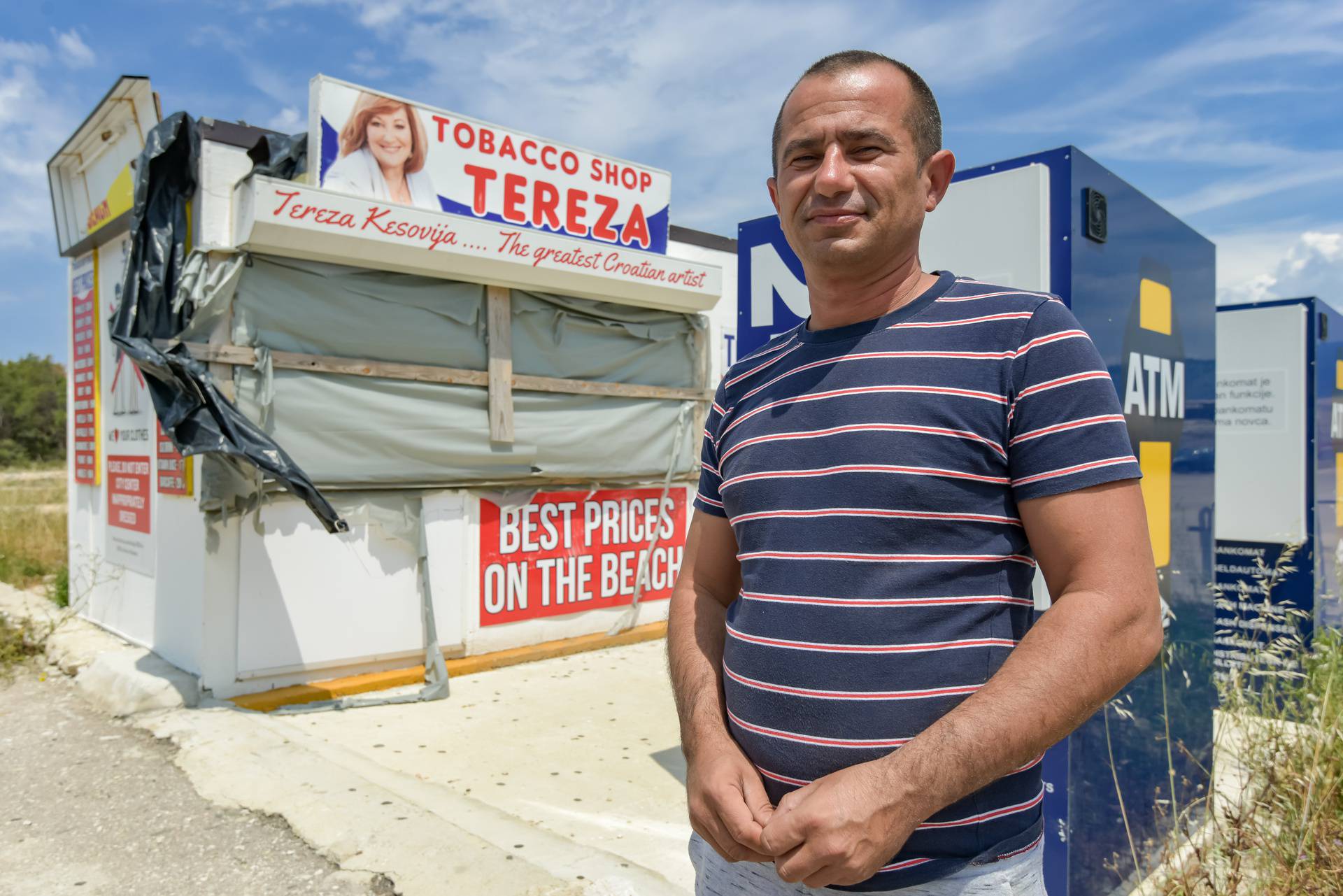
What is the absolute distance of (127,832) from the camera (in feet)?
12.5

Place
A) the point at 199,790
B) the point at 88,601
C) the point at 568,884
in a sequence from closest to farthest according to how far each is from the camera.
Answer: the point at 568,884 → the point at 199,790 → the point at 88,601

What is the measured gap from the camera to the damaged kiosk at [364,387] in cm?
582

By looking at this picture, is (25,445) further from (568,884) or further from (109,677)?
(568,884)

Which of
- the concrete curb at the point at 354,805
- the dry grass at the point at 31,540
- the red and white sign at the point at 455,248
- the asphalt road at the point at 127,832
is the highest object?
the red and white sign at the point at 455,248

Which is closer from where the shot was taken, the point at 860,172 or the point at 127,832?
the point at 860,172

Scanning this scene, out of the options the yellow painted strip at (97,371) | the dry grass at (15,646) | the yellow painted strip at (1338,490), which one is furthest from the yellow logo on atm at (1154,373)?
the yellow painted strip at (97,371)

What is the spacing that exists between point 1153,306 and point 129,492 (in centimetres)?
690

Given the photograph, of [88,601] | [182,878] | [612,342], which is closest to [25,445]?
[88,601]

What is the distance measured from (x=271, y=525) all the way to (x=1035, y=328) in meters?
5.67

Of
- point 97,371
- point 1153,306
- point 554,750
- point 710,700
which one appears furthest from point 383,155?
point 710,700

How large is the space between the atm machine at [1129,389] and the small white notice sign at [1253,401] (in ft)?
8.80

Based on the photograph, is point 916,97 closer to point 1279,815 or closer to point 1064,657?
point 1064,657

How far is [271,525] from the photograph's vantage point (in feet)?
19.8

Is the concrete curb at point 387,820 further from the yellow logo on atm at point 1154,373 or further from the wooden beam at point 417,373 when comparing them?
the yellow logo on atm at point 1154,373
